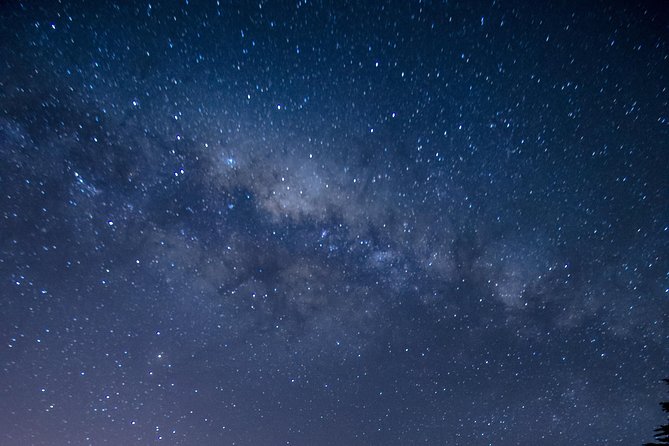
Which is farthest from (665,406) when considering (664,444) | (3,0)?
(3,0)

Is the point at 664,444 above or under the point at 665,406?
under

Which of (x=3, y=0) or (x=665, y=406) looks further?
(x=3, y=0)

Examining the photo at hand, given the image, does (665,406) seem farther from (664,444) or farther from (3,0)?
(3,0)

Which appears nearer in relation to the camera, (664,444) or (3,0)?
(664,444)

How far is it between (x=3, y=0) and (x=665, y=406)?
15.1 m

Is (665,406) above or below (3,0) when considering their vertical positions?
below

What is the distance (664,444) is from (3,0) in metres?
15.4

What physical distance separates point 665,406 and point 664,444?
0.64 metres

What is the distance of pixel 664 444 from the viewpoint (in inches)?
255

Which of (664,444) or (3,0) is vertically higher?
(3,0)

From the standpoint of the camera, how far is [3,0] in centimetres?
892

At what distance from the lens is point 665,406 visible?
6.40 metres

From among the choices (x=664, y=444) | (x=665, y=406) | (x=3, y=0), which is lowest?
(x=664, y=444)
